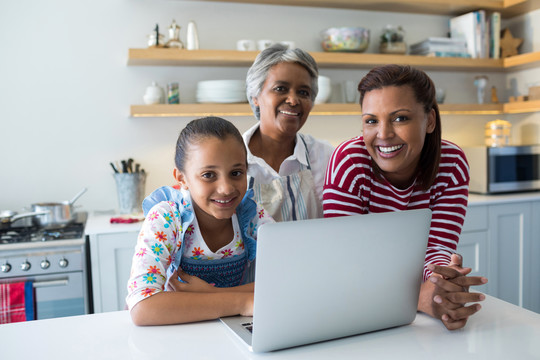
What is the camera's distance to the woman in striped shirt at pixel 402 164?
51.9 inches

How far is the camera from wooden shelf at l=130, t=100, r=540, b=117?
2.65m

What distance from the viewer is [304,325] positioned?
2.94 ft

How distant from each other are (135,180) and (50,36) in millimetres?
933

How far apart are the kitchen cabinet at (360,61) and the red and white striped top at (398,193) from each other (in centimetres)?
137

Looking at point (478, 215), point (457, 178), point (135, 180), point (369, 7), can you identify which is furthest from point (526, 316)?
point (369, 7)

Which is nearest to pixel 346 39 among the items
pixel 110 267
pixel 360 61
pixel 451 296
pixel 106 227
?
pixel 360 61

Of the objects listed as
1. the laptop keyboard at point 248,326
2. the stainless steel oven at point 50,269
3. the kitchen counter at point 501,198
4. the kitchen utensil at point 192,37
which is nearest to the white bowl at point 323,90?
the kitchen utensil at point 192,37

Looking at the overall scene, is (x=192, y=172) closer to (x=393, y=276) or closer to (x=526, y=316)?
(x=393, y=276)

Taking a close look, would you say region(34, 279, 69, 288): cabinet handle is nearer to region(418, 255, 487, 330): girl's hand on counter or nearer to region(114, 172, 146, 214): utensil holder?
region(114, 172, 146, 214): utensil holder

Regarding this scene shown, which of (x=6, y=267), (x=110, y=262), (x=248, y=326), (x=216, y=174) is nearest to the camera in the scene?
(x=248, y=326)

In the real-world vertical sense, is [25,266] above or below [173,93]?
below

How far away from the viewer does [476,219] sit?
281 cm

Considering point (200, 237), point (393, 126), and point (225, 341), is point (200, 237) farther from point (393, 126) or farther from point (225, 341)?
point (393, 126)

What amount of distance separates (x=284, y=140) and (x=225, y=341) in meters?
0.98
